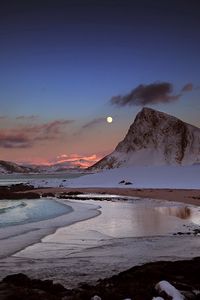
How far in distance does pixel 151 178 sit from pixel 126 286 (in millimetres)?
58296

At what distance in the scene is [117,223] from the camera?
2211cm

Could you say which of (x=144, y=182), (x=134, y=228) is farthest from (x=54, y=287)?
(x=144, y=182)

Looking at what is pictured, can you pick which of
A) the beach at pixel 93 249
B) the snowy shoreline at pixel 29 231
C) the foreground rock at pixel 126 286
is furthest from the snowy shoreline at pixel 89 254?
the foreground rock at pixel 126 286

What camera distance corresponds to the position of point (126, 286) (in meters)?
8.98

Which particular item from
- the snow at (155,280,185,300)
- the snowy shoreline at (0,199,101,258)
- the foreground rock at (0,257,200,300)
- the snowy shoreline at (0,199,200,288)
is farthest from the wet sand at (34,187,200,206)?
the snow at (155,280,185,300)

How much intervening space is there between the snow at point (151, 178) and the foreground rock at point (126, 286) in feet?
149

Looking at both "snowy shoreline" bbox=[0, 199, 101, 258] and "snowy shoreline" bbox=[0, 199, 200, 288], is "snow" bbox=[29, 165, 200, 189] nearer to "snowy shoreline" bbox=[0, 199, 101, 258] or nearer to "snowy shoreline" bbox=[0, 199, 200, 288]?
"snowy shoreline" bbox=[0, 199, 101, 258]

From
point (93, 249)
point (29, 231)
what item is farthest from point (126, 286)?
point (29, 231)

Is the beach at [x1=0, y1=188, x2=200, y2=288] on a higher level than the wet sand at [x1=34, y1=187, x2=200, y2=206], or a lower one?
lower

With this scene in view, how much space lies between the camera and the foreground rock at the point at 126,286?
8.21 meters

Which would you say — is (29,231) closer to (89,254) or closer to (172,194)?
(89,254)

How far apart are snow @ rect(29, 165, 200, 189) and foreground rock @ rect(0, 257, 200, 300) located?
149ft

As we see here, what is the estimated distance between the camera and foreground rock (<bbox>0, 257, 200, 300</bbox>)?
821 centimetres

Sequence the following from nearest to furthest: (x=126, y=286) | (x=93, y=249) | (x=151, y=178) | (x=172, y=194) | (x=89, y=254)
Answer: (x=126, y=286) → (x=89, y=254) → (x=93, y=249) → (x=172, y=194) → (x=151, y=178)
